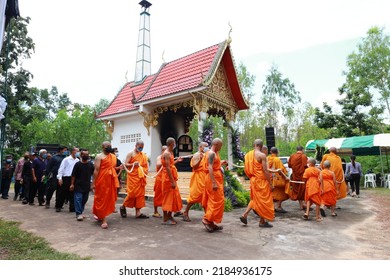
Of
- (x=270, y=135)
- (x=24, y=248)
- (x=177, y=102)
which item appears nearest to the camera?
(x=24, y=248)

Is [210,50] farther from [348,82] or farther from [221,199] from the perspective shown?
[348,82]

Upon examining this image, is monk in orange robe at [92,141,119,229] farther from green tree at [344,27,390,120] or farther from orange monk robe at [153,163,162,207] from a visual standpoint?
green tree at [344,27,390,120]

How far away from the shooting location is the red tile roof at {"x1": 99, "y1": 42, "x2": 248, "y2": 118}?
11.2m

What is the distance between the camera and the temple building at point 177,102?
1109 cm

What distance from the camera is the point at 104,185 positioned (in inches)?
221

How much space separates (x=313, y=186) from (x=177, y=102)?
672cm

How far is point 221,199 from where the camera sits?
5.11 metres

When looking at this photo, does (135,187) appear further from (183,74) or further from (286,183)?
(183,74)

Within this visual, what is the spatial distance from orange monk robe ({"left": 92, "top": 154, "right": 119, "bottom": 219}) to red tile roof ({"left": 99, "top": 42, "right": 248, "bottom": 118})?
558 cm

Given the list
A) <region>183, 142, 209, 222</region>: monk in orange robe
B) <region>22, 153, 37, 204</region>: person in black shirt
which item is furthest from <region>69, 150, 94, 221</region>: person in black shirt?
<region>22, 153, 37, 204</region>: person in black shirt

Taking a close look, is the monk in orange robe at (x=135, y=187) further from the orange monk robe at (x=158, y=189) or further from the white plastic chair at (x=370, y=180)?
the white plastic chair at (x=370, y=180)

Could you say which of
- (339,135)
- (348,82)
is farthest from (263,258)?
(348,82)

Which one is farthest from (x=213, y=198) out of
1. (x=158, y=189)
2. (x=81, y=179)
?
(x=81, y=179)
